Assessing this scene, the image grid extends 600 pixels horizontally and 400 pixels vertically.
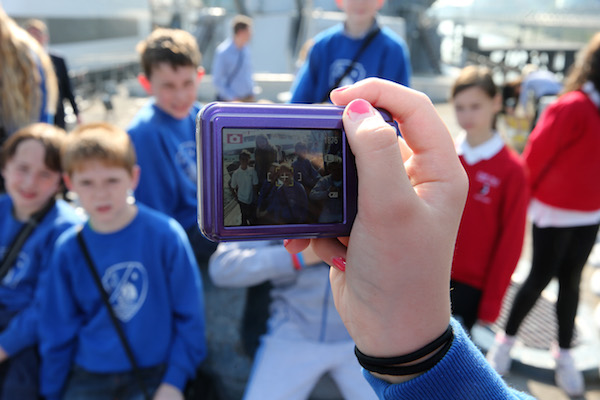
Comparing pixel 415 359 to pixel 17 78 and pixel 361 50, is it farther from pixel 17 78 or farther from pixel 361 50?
pixel 17 78

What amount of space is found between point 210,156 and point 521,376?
8.81 feet

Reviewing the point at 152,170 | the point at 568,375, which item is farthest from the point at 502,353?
the point at 152,170

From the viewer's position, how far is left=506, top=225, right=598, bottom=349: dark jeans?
2531 millimetres

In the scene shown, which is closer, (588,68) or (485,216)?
(485,216)

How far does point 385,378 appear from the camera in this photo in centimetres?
83

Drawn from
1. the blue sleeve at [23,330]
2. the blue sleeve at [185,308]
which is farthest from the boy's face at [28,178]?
the blue sleeve at [185,308]

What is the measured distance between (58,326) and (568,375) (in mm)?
2748

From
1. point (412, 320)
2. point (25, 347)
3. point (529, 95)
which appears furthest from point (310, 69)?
point (529, 95)

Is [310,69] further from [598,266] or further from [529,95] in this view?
[529,95]

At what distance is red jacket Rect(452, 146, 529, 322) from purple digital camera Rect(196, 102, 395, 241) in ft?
5.23

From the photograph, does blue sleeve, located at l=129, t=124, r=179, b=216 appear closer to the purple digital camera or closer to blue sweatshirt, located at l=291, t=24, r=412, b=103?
blue sweatshirt, located at l=291, t=24, r=412, b=103

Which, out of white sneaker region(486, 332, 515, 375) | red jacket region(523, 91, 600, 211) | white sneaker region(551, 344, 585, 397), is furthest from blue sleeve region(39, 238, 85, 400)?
white sneaker region(551, 344, 585, 397)

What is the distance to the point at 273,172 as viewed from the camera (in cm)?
88

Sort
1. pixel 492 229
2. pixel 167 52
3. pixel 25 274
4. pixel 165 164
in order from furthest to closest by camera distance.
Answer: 1. pixel 167 52
2. pixel 165 164
3. pixel 492 229
4. pixel 25 274
